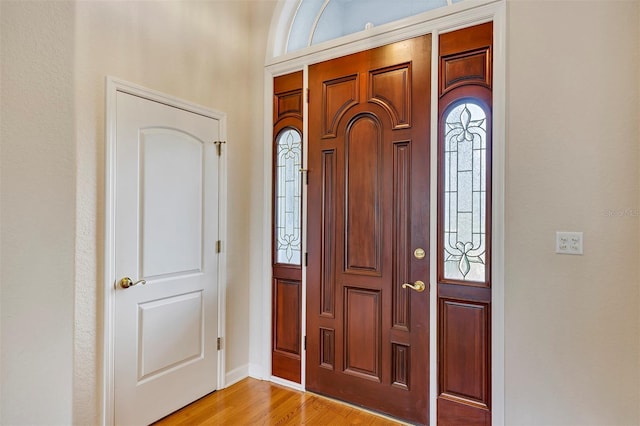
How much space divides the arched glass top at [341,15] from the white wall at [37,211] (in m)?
1.53

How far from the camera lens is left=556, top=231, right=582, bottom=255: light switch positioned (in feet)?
5.76

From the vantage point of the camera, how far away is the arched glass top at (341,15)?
7.57 ft

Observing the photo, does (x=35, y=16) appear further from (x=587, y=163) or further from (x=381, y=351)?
(x=587, y=163)

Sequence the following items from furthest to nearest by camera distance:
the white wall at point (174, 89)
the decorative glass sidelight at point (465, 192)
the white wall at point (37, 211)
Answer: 1. the decorative glass sidelight at point (465, 192)
2. the white wall at point (174, 89)
3. the white wall at point (37, 211)

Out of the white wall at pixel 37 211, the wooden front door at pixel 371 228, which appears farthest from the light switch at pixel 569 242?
the white wall at pixel 37 211

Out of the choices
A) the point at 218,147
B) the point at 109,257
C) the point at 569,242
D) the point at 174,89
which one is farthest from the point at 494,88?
the point at 109,257

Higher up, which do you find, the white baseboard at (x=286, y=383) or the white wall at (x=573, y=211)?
the white wall at (x=573, y=211)

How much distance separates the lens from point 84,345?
187cm

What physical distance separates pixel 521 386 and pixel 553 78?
1613 mm

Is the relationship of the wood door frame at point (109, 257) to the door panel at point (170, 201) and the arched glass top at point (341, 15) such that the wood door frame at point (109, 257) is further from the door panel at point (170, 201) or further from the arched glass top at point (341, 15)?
the arched glass top at point (341, 15)

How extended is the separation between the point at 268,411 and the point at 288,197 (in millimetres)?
1489

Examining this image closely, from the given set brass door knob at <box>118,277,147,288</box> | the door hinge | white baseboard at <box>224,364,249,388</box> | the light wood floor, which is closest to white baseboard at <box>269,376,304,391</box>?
the light wood floor

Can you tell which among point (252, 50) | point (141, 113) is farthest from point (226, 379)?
point (252, 50)

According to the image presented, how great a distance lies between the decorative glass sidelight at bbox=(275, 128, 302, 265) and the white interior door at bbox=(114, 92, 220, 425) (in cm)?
48
